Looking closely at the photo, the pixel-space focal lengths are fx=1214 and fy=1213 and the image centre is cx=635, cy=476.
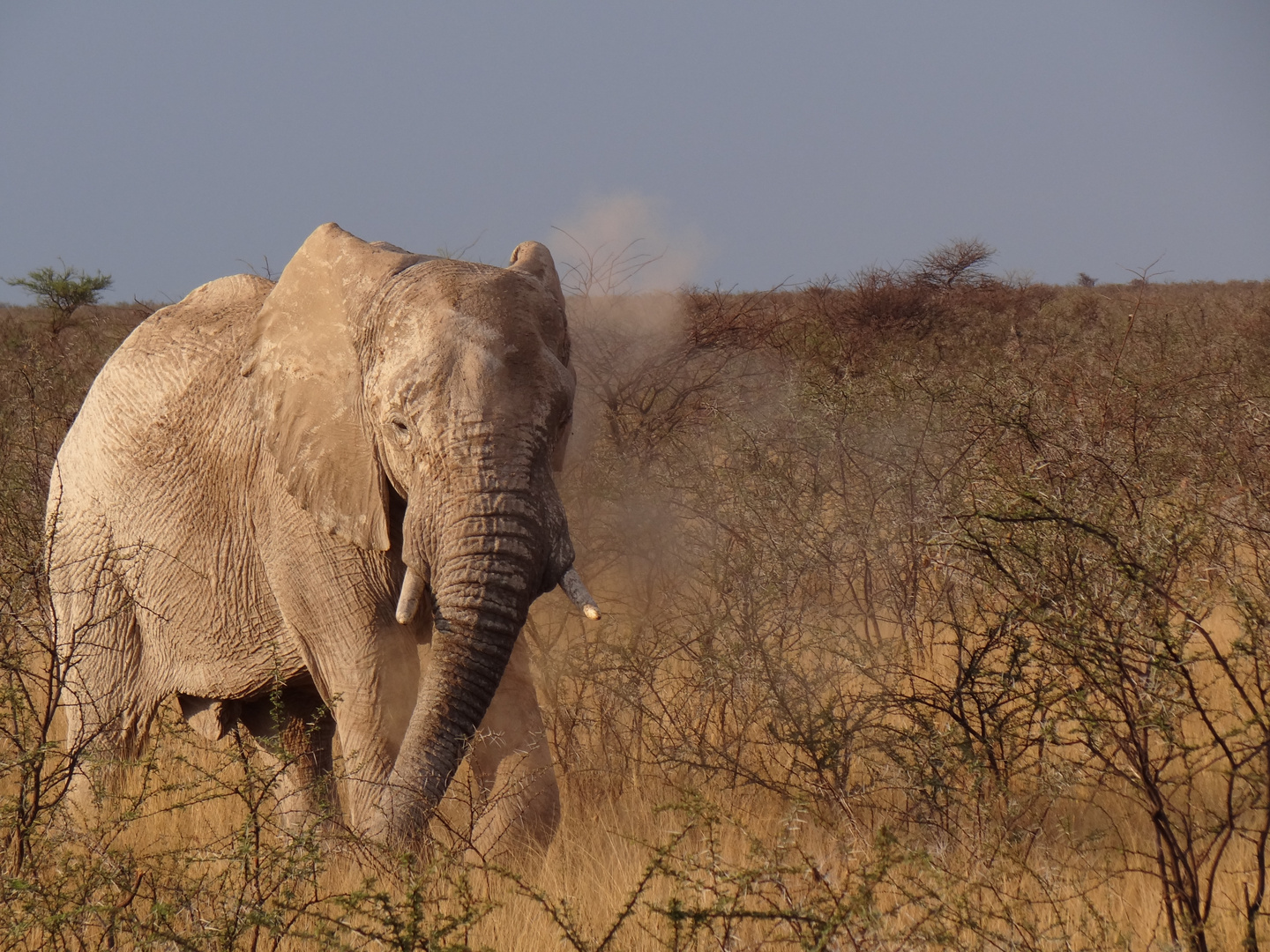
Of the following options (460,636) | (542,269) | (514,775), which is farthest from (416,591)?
(542,269)

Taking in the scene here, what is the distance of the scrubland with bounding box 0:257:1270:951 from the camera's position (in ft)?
9.82

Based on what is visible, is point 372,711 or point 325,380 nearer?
point 372,711

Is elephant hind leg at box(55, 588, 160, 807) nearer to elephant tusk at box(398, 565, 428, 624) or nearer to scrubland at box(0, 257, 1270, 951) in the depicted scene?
scrubland at box(0, 257, 1270, 951)

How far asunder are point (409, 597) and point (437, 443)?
546 millimetres

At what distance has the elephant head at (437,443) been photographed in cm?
387

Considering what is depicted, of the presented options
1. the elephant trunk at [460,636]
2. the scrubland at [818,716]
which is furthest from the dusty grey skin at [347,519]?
the scrubland at [818,716]

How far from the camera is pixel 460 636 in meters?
3.87

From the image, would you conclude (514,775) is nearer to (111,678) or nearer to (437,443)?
(437,443)

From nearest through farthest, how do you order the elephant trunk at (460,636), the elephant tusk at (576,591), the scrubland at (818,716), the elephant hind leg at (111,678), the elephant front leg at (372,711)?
the scrubland at (818,716) < the elephant trunk at (460,636) < the elephant tusk at (576,591) < the elephant front leg at (372,711) < the elephant hind leg at (111,678)

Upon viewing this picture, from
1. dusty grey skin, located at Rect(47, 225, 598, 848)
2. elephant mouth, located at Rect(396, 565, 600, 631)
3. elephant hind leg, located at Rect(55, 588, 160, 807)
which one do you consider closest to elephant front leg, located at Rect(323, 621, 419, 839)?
dusty grey skin, located at Rect(47, 225, 598, 848)

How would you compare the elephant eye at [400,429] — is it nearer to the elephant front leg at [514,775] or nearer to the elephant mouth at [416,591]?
the elephant mouth at [416,591]

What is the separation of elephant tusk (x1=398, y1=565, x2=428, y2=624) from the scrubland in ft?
2.40

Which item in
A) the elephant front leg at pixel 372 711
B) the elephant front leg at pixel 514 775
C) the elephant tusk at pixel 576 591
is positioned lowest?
the elephant front leg at pixel 514 775

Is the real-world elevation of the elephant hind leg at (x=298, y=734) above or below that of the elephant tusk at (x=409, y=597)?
below
